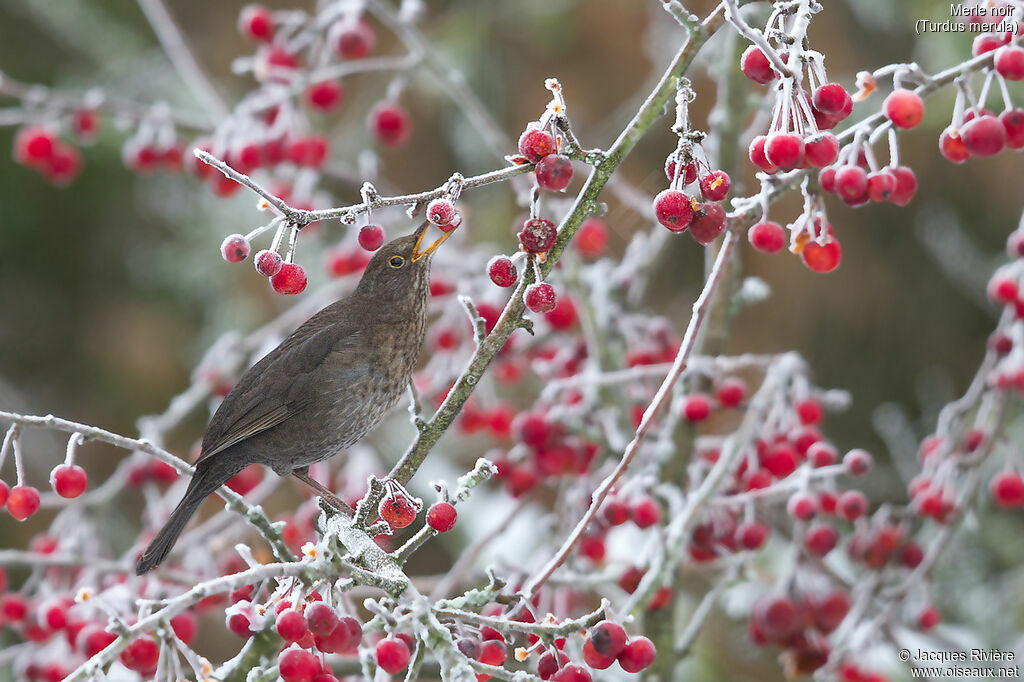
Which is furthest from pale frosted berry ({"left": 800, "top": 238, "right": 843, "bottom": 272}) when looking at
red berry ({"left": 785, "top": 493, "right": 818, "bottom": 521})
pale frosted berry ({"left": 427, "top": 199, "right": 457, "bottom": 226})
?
red berry ({"left": 785, "top": 493, "right": 818, "bottom": 521})

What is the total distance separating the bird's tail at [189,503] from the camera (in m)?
1.57

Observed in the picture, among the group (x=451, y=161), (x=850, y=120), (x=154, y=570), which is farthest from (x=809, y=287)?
(x=154, y=570)

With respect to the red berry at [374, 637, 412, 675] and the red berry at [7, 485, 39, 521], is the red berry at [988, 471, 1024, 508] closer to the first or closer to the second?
the red berry at [374, 637, 412, 675]

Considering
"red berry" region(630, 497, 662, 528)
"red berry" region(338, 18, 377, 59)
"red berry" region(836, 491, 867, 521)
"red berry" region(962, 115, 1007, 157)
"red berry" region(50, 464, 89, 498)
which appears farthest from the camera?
"red berry" region(338, 18, 377, 59)

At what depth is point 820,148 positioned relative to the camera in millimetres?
1131

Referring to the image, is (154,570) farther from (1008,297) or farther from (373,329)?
(1008,297)

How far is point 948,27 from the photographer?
8.64 ft

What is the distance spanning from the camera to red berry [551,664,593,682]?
115 centimetres

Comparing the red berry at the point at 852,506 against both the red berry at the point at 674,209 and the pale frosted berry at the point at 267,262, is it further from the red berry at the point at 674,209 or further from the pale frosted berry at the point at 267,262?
the pale frosted berry at the point at 267,262

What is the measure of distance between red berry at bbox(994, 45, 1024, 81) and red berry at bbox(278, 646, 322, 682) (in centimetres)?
103

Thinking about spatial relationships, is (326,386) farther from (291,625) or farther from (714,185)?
(714,185)

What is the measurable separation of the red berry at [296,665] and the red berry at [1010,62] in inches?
40.6

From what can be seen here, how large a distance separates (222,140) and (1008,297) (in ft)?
5.13

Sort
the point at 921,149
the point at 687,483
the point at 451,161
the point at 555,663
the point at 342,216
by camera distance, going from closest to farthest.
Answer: the point at 342,216, the point at 555,663, the point at 687,483, the point at 921,149, the point at 451,161
